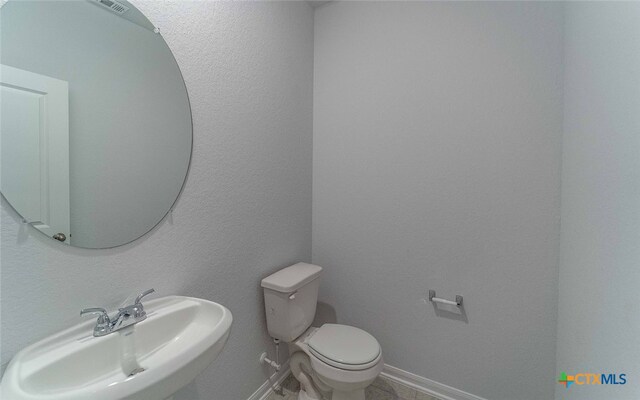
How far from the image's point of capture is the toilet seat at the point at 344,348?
1227 mm

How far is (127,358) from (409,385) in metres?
1.60

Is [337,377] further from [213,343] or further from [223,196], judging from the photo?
[223,196]

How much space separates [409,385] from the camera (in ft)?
5.33

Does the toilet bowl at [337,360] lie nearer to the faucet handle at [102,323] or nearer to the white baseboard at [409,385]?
the white baseboard at [409,385]

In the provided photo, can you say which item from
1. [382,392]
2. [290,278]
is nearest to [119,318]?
[290,278]

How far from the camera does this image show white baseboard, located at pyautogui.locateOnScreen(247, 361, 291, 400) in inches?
58.3

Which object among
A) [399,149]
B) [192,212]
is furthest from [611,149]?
[192,212]

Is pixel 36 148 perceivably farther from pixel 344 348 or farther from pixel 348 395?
pixel 348 395

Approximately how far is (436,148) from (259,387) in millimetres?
1763

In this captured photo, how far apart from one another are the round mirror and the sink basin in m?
0.30

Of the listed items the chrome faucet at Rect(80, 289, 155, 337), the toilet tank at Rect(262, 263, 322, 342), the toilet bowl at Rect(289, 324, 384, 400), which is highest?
the chrome faucet at Rect(80, 289, 155, 337)

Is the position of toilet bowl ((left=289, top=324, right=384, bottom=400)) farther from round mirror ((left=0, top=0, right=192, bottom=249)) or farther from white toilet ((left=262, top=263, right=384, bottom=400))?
round mirror ((left=0, top=0, right=192, bottom=249))

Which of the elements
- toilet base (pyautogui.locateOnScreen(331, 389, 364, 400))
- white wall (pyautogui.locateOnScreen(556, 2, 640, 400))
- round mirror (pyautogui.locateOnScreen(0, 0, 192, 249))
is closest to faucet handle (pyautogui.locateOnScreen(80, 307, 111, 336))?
round mirror (pyautogui.locateOnScreen(0, 0, 192, 249))

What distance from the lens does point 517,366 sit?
1354 millimetres
